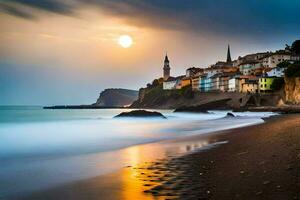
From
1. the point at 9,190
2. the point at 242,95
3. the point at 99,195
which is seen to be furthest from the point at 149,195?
the point at 242,95

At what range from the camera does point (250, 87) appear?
95.5 meters

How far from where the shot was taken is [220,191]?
19.9ft

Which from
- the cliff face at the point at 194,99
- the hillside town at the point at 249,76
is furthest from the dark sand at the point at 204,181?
the hillside town at the point at 249,76

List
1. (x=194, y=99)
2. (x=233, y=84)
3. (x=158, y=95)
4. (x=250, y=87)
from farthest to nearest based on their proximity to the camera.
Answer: (x=158, y=95) < (x=194, y=99) < (x=233, y=84) < (x=250, y=87)

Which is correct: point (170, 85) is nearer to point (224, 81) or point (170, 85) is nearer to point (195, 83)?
point (195, 83)

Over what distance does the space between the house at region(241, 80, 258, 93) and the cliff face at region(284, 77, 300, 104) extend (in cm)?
2156

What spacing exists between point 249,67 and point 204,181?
11126 cm

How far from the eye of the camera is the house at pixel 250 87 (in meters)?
95.0

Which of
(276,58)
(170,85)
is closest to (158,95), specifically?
(170,85)

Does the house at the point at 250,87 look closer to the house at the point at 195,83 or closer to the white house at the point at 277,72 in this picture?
the white house at the point at 277,72

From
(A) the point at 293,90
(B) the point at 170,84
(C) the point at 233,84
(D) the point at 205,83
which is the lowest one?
(A) the point at 293,90

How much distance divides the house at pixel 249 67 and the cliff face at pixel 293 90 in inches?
1441

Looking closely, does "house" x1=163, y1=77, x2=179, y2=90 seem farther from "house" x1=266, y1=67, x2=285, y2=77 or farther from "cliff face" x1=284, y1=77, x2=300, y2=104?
"cliff face" x1=284, y1=77, x2=300, y2=104

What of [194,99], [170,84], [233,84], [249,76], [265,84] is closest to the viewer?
[265,84]
